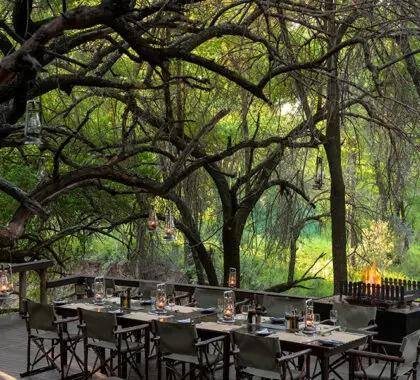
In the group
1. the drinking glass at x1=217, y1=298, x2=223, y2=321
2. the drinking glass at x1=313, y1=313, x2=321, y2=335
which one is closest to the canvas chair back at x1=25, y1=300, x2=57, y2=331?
the drinking glass at x1=217, y1=298, x2=223, y2=321

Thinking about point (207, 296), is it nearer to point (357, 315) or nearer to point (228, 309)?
point (228, 309)

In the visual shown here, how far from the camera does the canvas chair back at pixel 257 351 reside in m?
6.12

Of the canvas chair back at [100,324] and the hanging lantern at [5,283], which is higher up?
the hanging lantern at [5,283]

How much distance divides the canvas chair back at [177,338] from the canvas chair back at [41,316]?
4.51ft

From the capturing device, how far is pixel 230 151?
6.39 metres

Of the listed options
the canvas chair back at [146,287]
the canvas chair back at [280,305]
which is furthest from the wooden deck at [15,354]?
the canvas chair back at [146,287]

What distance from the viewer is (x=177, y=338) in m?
6.88

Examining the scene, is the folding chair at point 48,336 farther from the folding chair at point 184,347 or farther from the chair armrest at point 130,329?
the folding chair at point 184,347

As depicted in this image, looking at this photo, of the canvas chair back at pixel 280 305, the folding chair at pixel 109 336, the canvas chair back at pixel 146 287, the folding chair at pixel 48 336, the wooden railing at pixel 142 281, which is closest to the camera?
the folding chair at pixel 109 336

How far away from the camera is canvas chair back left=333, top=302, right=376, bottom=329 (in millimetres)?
7828

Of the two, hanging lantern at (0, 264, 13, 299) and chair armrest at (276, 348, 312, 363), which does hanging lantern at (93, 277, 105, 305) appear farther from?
chair armrest at (276, 348, 312, 363)

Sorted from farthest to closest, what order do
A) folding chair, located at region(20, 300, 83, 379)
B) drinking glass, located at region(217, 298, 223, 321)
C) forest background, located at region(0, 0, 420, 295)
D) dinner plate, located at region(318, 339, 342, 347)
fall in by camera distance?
forest background, located at region(0, 0, 420, 295)
folding chair, located at region(20, 300, 83, 379)
drinking glass, located at region(217, 298, 223, 321)
dinner plate, located at region(318, 339, 342, 347)

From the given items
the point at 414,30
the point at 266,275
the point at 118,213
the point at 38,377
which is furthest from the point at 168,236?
the point at 266,275

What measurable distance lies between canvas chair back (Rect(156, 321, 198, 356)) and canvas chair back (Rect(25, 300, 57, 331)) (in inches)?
54.1
